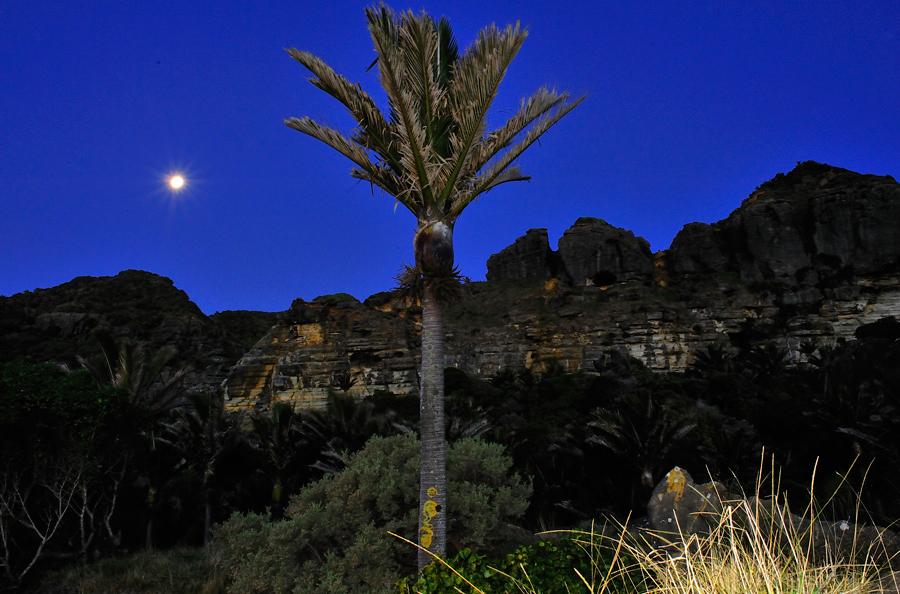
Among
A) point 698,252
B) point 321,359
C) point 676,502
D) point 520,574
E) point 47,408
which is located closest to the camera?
point 520,574

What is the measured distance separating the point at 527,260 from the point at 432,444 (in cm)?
7474

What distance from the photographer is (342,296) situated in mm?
73250

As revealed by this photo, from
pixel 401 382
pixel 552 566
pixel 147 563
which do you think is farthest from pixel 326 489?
pixel 401 382

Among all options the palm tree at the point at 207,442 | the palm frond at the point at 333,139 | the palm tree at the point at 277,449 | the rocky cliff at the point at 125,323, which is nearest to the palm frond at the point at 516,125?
the palm frond at the point at 333,139

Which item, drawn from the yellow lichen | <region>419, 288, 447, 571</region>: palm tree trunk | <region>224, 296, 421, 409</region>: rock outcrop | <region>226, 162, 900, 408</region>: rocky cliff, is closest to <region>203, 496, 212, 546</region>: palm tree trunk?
<region>419, 288, 447, 571</region>: palm tree trunk

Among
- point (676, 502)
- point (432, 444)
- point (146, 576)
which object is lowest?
point (146, 576)

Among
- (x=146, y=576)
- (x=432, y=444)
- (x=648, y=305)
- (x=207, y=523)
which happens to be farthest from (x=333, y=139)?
(x=648, y=305)

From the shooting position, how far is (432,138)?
8.46 m

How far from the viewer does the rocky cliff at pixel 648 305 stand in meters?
51.1

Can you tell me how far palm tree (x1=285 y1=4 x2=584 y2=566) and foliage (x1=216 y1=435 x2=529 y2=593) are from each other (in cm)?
157

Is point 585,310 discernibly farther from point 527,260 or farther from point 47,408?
point 47,408

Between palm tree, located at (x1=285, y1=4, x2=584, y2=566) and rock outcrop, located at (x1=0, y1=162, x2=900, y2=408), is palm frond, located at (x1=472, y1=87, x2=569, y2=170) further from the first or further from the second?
rock outcrop, located at (x1=0, y1=162, x2=900, y2=408)

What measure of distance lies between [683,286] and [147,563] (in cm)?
6846

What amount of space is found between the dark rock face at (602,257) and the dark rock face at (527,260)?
3.75 metres
